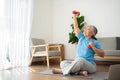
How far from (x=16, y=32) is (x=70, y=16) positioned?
2.03 m

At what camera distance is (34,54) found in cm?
451

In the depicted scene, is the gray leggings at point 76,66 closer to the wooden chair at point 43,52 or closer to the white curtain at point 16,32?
the wooden chair at point 43,52

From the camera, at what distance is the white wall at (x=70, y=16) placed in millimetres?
5012

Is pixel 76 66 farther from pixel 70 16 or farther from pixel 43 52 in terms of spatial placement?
pixel 70 16

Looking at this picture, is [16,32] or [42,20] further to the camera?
[42,20]

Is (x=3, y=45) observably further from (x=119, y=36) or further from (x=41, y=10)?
(x=119, y=36)

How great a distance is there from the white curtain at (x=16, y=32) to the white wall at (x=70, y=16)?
0.70 m

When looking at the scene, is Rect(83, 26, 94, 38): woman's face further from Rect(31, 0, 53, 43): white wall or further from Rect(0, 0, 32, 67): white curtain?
Rect(31, 0, 53, 43): white wall

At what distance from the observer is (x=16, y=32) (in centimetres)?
413

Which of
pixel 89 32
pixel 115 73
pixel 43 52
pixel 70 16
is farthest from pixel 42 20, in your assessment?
pixel 115 73

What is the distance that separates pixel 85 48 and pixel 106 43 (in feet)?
7.16

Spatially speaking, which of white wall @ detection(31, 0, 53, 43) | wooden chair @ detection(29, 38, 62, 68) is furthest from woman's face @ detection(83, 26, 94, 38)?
white wall @ detection(31, 0, 53, 43)

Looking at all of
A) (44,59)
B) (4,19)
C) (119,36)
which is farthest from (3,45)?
(119,36)

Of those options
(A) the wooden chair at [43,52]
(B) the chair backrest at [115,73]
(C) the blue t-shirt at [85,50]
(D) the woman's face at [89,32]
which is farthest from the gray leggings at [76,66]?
(B) the chair backrest at [115,73]
